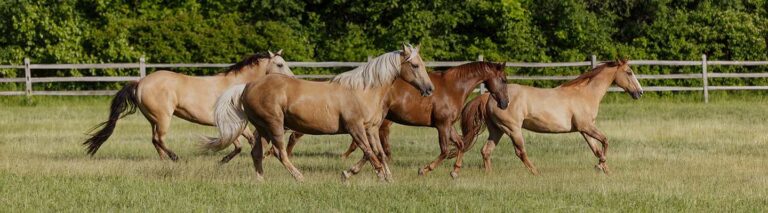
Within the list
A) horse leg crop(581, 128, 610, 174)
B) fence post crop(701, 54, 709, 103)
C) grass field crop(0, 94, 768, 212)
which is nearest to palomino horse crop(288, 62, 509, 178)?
grass field crop(0, 94, 768, 212)

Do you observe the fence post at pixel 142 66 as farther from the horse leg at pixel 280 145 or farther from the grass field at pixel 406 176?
the horse leg at pixel 280 145

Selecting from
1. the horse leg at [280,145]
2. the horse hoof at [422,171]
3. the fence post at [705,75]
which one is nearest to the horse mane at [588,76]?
the horse hoof at [422,171]

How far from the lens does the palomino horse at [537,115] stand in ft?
46.5

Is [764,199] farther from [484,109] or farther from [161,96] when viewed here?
[161,96]

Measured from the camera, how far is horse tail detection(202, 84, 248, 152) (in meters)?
12.9

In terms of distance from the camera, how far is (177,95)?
1579 cm

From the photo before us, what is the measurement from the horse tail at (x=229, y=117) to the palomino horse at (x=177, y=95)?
9.05ft

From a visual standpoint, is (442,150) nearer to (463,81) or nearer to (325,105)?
(463,81)

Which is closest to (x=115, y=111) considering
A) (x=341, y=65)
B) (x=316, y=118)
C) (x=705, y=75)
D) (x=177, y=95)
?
(x=177, y=95)

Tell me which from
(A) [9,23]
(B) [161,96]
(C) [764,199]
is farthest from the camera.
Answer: (A) [9,23]

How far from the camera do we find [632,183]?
12766 millimetres

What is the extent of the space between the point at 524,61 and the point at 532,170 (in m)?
17.9

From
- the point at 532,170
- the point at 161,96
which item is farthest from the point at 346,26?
the point at 532,170

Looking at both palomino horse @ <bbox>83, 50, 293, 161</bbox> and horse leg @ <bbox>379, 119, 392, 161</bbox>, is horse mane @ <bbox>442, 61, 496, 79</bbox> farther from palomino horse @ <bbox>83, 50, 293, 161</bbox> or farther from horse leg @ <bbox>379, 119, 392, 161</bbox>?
palomino horse @ <bbox>83, 50, 293, 161</bbox>
